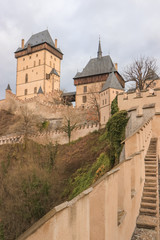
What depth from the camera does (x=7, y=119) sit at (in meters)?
45.5

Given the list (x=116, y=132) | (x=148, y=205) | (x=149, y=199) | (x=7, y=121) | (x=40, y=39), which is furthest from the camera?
(x=40, y=39)

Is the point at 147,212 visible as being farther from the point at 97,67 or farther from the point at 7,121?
the point at 7,121

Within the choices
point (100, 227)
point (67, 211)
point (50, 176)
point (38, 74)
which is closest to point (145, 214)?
point (100, 227)

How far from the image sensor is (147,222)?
434cm

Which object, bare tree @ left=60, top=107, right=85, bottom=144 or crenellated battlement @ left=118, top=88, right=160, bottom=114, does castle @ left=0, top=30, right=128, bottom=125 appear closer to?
bare tree @ left=60, top=107, right=85, bottom=144

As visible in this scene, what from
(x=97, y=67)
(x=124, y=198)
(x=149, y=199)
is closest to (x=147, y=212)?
(x=149, y=199)

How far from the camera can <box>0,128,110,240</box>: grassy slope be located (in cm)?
1406

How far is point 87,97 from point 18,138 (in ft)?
60.4

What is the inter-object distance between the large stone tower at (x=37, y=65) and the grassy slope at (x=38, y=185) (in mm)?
33851

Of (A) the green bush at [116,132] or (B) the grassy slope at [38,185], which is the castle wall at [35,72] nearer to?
(B) the grassy slope at [38,185]

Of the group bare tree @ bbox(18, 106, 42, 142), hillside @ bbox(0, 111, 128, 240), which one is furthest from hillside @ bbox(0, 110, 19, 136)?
hillside @ bbox(0, 111, 128, 240)

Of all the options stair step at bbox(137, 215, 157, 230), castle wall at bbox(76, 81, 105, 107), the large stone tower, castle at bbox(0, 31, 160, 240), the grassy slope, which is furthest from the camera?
the large stone tower

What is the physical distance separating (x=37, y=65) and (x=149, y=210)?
5732cm

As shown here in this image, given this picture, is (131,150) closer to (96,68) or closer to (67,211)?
(67,211)
